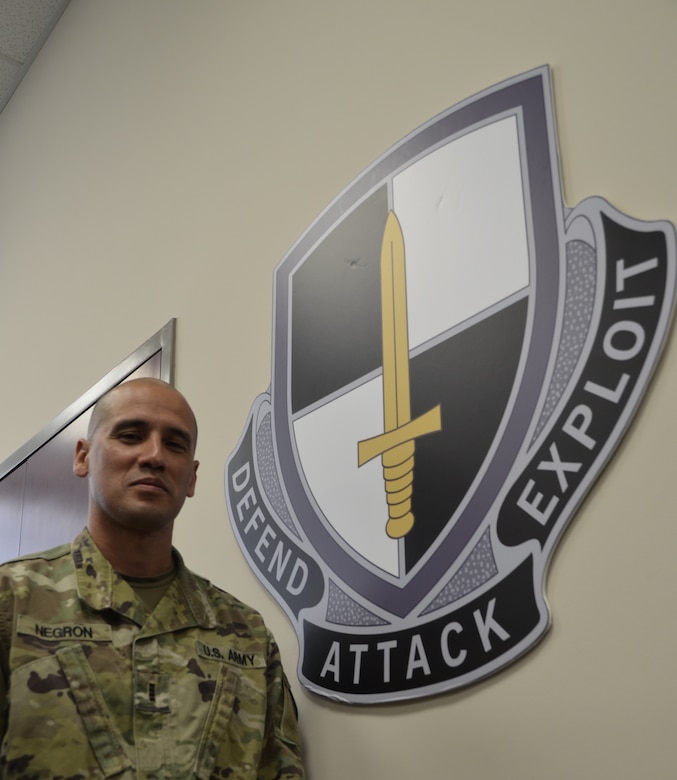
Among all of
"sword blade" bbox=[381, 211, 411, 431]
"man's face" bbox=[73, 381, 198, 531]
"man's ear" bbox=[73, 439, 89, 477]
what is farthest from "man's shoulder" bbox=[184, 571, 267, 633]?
"sword blade" bbox=[381, 211, 411, 431]

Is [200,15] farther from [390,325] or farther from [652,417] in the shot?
[652,417]

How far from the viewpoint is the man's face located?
125 centimetres

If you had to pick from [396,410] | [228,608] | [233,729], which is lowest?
[233,729]

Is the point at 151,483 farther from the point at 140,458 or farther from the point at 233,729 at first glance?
the point at 233,729

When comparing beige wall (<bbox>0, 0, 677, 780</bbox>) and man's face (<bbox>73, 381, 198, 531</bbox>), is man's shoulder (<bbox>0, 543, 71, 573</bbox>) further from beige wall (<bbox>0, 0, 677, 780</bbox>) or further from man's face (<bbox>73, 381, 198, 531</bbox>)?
beige wall (<bbox>0, 0, 677, 780</bbox>)

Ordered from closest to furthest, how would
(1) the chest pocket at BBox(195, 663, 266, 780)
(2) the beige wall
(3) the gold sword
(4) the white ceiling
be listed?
(2) the beige wall, (1) the chest pocket at BBox(195, 663, 266, 780), (3) the gold sword, (4) the white ceiling

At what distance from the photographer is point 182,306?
75.8 inches

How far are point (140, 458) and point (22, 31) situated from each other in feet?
8.27

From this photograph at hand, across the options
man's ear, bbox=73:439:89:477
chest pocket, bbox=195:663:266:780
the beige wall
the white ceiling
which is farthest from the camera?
the white ceiling

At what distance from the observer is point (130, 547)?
1.27 metres

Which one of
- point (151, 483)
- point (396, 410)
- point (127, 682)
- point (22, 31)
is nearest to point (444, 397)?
point (396, 410)

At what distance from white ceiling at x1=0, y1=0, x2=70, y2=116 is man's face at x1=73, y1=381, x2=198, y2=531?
2.29 metres

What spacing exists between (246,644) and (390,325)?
51 centimetres

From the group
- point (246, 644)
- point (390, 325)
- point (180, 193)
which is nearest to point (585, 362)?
point (390, 325)
